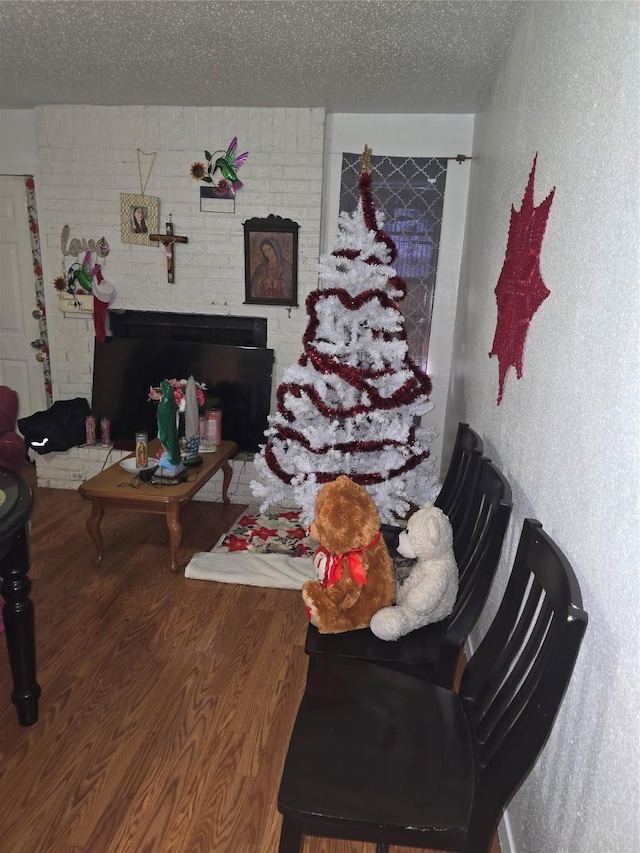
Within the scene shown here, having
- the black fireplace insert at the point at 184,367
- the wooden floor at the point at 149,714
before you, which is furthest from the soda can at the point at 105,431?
the wooden floor at the point at 149,714

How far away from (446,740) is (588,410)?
2.46ft

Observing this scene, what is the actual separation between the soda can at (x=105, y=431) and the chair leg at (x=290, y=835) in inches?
123

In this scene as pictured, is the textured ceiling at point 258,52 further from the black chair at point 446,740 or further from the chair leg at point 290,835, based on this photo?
the chair leg at point 290,835

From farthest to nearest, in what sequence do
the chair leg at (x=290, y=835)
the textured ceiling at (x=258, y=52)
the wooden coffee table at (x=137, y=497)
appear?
the wooden coffee table at (x=137, y=497)
the textured ceiling at (x=258, y=52)
the chair leg at (x=290, y=835)

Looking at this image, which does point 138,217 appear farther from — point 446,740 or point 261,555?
point 446,740

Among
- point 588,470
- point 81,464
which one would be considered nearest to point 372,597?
point 588,470

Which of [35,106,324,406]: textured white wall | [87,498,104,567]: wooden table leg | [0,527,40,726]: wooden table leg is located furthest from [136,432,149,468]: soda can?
[0,527,40,726]: wooden table leg

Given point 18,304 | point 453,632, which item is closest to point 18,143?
point 18,304

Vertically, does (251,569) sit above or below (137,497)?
below

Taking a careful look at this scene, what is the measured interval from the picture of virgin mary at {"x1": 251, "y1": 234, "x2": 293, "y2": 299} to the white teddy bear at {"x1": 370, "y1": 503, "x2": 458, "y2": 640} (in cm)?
233

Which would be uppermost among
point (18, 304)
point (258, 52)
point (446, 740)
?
point (258, 52)

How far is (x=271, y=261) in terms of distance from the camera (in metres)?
3.57

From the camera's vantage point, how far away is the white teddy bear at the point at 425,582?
1.58 m

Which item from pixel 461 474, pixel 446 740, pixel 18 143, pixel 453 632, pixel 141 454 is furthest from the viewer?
pixel 18 143
